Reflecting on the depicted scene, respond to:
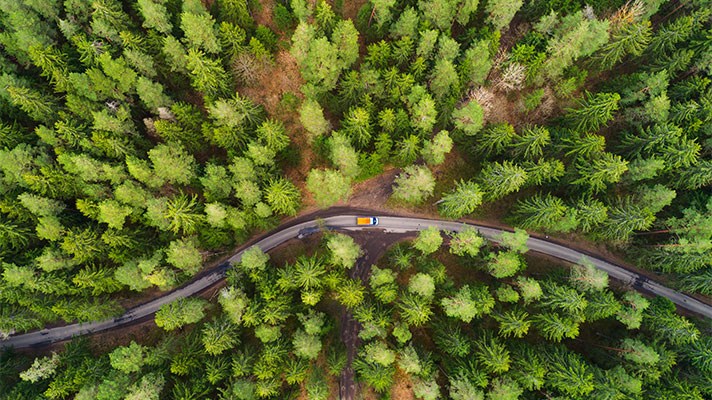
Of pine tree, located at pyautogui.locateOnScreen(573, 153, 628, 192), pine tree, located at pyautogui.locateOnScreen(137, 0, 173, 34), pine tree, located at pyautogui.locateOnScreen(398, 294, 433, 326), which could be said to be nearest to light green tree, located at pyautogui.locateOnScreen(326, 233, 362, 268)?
pine tree, located at pyautogui.locateOnScreen(398, 294, 433, 326)

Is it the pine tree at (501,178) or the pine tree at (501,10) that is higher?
the pine tree at (501,10)

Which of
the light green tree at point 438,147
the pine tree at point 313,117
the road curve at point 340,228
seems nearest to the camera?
the light green tree at point 438,147

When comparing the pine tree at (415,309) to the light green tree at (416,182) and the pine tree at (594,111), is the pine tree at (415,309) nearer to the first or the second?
the light green tree at (416,182)

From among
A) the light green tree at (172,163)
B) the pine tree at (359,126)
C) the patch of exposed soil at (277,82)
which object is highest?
the patch of exposed soil at (277,82)

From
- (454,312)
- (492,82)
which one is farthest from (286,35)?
(454,312)

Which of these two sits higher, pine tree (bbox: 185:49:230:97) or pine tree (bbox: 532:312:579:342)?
pine tree (bbox: 185:49:230:97)

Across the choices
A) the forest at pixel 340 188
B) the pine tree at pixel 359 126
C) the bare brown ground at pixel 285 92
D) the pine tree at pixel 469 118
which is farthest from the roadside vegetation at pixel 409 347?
the pine tree at pixel 469 118

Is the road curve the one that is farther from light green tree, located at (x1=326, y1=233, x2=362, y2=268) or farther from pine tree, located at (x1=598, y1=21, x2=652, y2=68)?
pine tree, located at (x1=598, y1=21, x2=652, y2=68)
